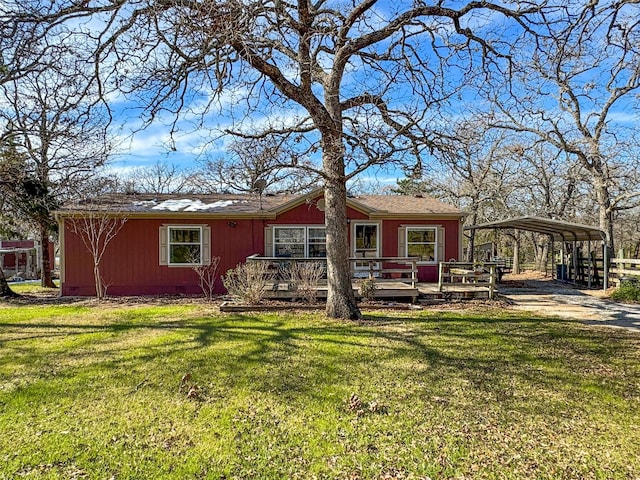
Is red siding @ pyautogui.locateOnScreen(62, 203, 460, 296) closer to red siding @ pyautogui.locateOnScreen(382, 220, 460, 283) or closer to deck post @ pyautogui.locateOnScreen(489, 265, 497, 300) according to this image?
red siding @ pyautogui.locateOnScreen(382, 220, 460, 283)

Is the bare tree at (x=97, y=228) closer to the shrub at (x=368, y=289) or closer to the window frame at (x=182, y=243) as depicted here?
the window frame at (x=182, y=243)

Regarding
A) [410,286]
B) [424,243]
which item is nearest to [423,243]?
[424,243]

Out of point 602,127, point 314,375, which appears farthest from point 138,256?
point 602,127

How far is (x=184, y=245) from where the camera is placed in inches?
485

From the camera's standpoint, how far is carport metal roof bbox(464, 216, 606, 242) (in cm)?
1273

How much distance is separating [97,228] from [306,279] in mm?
6856

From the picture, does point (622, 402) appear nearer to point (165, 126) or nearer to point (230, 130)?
point (230, 130)

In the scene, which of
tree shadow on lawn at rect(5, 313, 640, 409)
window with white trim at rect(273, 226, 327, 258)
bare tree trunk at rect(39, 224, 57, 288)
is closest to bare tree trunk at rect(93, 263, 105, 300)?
tree shadow on lawn at rect(5, 313, 640, 409)

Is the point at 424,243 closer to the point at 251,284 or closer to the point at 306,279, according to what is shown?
the point at 306,279

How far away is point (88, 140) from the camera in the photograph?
10.4 meters

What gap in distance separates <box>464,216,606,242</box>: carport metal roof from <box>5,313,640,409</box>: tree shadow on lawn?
19.4ft

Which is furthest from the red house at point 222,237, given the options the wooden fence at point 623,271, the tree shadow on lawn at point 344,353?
the wooden fence at point 623,271

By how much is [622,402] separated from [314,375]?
125 inches

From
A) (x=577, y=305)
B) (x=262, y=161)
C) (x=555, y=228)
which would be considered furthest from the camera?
(x=555, y=228)
